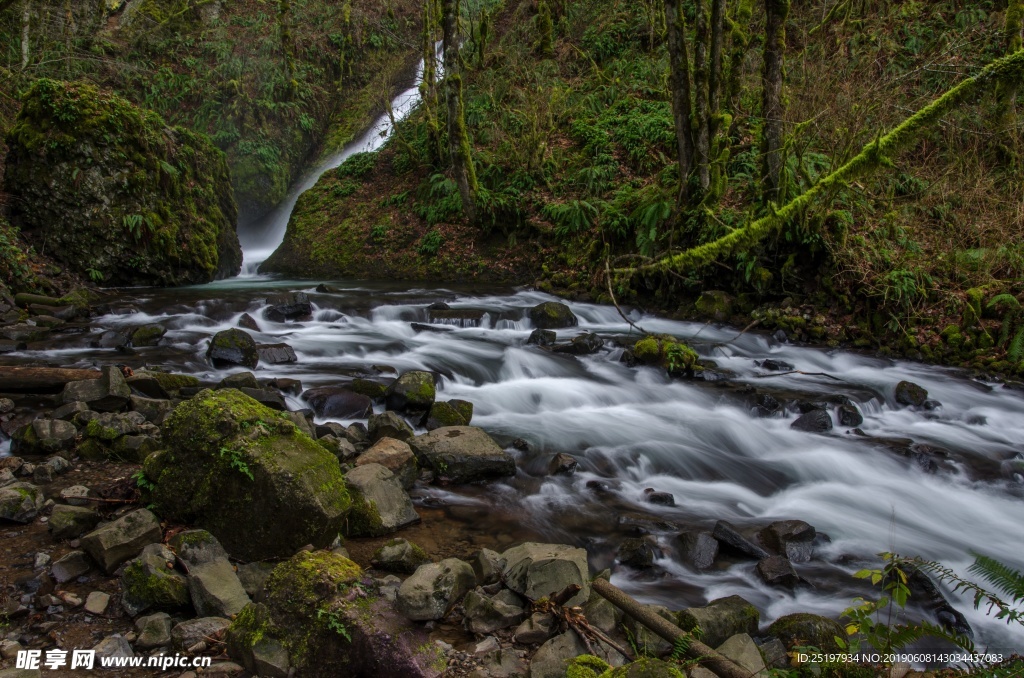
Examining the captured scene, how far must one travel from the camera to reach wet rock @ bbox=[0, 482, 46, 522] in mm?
3576

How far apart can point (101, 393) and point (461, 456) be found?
3.11 meters

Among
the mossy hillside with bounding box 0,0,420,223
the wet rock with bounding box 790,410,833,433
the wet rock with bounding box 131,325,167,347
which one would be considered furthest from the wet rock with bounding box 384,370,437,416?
the mossy hillside with bounding box 0,0,420,223

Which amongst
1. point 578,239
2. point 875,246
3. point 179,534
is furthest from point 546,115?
point 179,534

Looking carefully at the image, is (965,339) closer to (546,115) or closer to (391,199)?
(546,115)

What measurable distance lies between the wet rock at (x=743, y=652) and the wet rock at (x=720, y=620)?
153 millimetres

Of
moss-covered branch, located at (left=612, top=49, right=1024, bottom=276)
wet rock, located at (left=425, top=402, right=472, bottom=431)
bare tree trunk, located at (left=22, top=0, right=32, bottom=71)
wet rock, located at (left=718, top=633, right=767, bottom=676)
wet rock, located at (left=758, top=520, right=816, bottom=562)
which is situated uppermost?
bare tree trunk, located at (left=22, top=0, right=32, bottom=71)

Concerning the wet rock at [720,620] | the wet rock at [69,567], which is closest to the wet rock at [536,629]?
the wet rock at [720,620]

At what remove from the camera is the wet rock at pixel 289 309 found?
10.1 m

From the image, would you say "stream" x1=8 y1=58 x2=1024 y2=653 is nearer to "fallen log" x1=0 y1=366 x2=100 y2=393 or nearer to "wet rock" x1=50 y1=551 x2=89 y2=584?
"fallen log" x1=0 y1=366 x2=100 y2=393

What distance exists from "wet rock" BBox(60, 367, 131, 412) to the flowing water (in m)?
1.44

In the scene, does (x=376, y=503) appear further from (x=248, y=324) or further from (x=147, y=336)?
(x=248, y=324)

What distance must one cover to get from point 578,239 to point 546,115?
4.12 meters

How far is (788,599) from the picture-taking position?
13.0ft

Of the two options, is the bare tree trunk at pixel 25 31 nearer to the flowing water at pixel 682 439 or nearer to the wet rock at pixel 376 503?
the flowing water at pixel 682 439
